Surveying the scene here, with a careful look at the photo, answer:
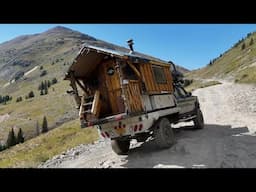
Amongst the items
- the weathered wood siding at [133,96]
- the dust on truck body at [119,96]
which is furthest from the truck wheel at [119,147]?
the weathered wood siding at [133,96]

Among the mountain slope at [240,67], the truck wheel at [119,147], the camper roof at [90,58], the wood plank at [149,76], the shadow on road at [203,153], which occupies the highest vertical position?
the mountain slope at [240,67]

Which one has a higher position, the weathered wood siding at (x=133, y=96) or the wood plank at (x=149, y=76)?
the wood plank at (x=149, y=76)

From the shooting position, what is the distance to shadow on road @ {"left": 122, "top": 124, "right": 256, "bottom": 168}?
26.3 ft

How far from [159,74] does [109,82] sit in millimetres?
2304

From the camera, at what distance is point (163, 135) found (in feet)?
32.8

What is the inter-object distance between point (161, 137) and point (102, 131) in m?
1.96

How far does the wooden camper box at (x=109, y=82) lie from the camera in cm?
960

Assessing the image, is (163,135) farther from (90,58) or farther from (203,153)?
(90,58)

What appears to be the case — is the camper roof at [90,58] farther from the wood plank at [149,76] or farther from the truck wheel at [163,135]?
the truck wheel at [163,135]

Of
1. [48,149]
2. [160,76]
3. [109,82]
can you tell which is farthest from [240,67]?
[109,82]

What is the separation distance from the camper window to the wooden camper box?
0.37 feet

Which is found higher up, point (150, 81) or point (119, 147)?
point (150, 81)

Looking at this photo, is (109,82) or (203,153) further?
(109,82)
